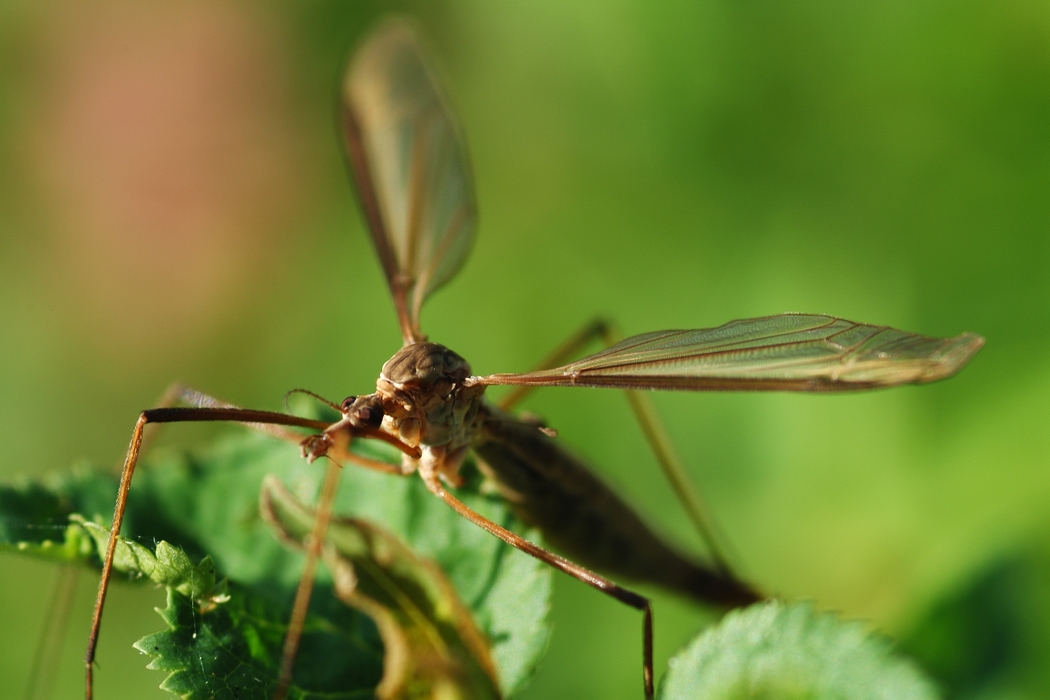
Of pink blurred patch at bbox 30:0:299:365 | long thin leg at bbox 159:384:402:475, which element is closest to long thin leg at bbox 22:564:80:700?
long thin leg at bbox 159:384:402:475

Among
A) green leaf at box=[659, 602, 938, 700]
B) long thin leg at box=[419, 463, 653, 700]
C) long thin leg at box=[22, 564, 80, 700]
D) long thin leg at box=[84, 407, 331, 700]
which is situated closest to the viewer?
green leaf at box=[659, 602, 938, 700]

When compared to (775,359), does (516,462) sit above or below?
below

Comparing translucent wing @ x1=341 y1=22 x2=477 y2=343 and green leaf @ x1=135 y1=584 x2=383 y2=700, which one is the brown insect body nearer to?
translucent wing @ x1=341 y1=22 x2=477 y2=343

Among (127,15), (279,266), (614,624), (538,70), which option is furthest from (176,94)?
(614,624)

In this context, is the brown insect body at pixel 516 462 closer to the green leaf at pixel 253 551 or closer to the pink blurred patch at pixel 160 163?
the green leaf at pixel 253 551

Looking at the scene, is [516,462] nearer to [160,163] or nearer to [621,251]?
[621,251]

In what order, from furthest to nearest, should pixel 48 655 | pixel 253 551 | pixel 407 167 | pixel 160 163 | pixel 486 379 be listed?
pixel 160 163, pixel 48 655, pixel 407 167, pixel 486 379, pixel 253 551

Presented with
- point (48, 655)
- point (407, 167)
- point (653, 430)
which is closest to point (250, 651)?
point (653, 430)
